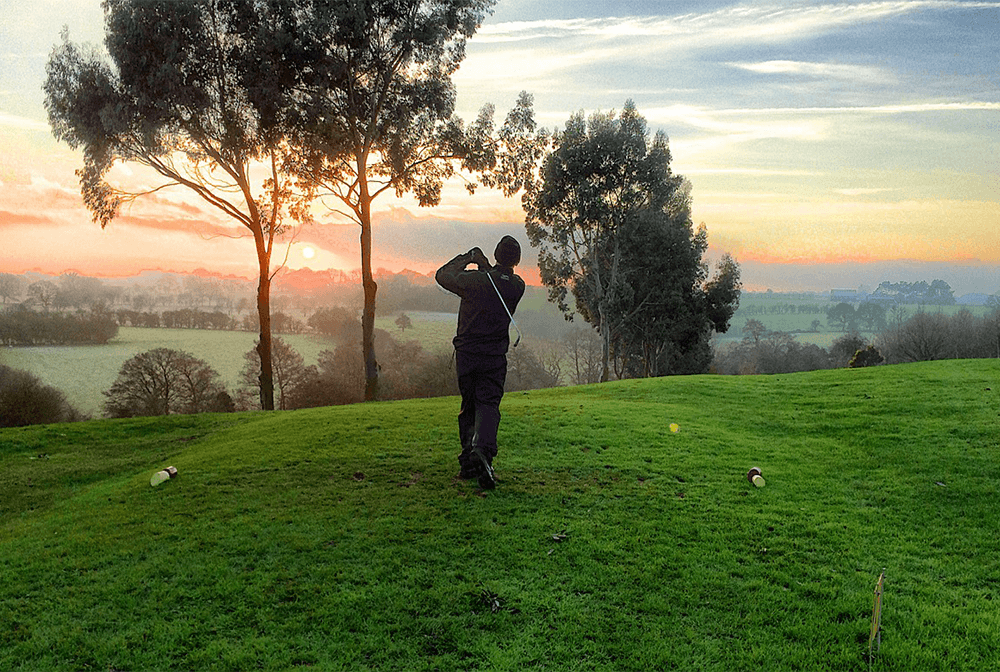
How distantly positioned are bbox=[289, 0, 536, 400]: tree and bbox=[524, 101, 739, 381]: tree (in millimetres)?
14498

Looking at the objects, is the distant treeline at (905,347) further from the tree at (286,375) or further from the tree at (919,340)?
the tree at (286,375)

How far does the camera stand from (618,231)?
4606cm

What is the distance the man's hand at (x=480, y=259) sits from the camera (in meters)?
9.34

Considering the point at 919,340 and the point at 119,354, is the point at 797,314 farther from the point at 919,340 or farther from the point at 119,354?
the point at 119,354

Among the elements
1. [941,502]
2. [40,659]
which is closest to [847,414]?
[941,502]

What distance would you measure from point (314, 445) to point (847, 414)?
1374 cm

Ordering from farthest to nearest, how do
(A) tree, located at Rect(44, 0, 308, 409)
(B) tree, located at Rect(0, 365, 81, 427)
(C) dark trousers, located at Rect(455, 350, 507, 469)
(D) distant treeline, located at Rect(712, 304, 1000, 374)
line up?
(D) distant treeline, located at Rect(712, 304, 1000, 374)
(B) tree, located at Rect(0, 365, 81, 427)
(A) tree, located at Rect(44, 0, 308, 409)
(C) dark trousers, located at Rect(455, 350, 507, 469)

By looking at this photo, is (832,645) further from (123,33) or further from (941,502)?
(123,33)

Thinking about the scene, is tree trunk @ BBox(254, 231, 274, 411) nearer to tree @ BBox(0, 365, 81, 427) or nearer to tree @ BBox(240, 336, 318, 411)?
tree @ BBox(0, 365, 81, 427)

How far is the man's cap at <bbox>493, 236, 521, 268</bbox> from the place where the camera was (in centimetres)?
956

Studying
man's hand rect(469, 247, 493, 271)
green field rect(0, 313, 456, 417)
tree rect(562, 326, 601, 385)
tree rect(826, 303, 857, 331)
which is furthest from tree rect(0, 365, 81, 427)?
tree rect(826, 303, 857, 331)

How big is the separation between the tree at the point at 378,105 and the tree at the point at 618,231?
47.6ft

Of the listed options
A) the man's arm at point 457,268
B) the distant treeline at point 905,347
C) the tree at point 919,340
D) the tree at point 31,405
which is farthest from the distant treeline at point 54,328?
the tree at point 919,340

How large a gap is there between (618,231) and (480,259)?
38.5 m
